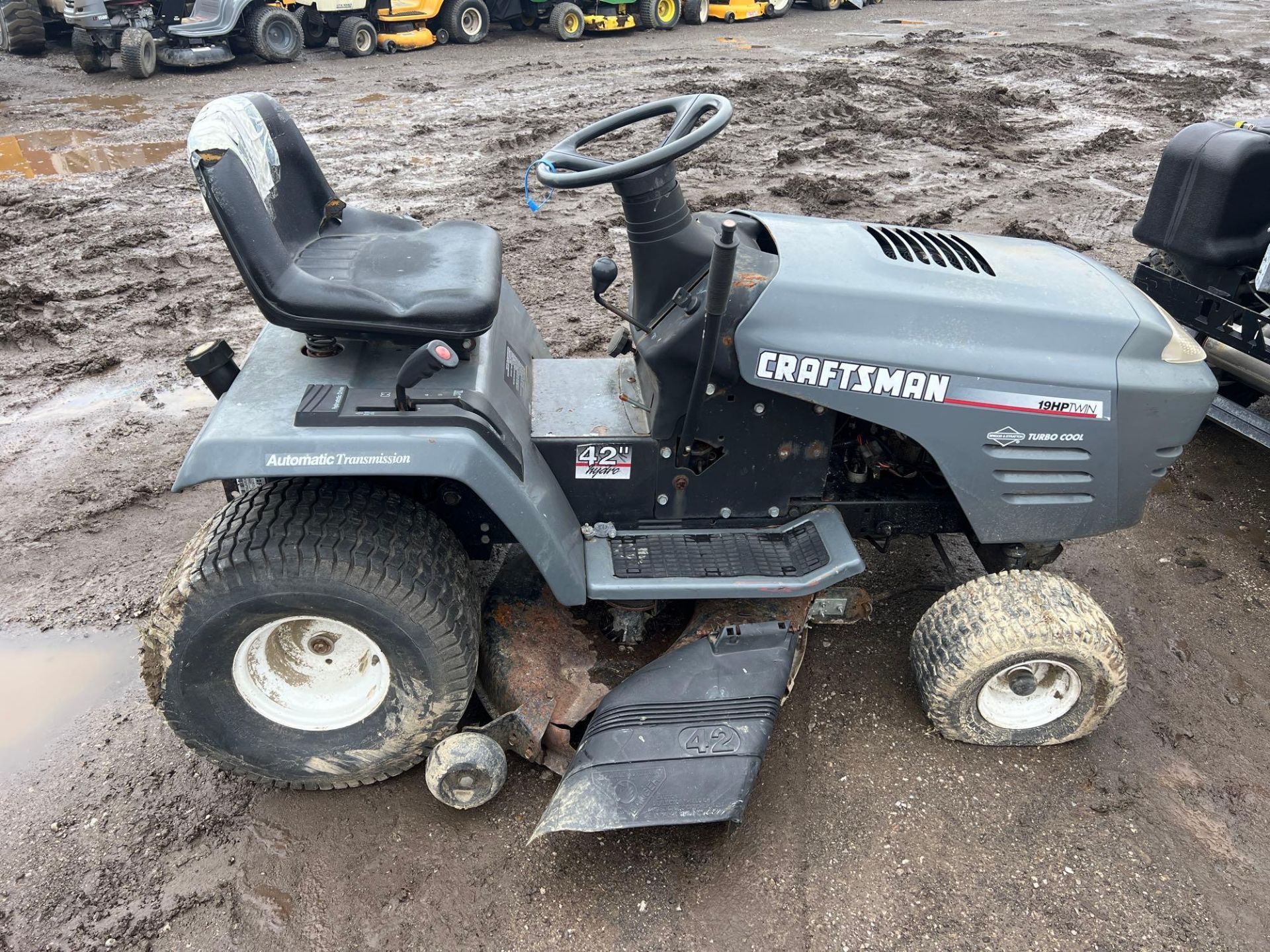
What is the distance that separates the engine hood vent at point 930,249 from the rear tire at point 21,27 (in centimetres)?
1489

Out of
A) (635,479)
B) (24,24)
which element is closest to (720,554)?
(635,479)

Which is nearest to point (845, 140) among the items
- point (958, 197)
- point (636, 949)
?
point (958, 197)

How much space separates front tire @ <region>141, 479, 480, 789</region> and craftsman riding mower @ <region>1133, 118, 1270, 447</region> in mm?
3226

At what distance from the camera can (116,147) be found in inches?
325

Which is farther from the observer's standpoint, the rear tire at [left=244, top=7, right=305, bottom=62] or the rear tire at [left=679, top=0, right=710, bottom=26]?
the rear tire at [left=679, top=0, right=710, bottom=26]

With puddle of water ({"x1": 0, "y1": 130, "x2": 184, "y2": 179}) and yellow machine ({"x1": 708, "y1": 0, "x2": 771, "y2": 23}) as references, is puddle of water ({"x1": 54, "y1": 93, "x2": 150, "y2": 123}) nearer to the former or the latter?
puddle of water ({"x1": 0, "y1": 130, "x2": 184, "y2": 179})

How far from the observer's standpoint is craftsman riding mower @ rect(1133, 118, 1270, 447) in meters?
3.51

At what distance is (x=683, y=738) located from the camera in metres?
2.29

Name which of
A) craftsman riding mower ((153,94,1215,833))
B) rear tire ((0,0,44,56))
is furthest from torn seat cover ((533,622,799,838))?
rear tire ((0,0,44,56))

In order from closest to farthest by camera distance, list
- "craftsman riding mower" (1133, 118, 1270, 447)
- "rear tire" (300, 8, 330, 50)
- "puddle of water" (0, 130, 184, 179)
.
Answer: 1. "craftsman riding mower" (1133, 118, 1270, 447)
2. "puddle of water" (0, 130, 184, 179)
3. "rear tire" (300, 8, 330, 50)

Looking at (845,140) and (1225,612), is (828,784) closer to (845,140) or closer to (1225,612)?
(1225,612)

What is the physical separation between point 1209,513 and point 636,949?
305cm

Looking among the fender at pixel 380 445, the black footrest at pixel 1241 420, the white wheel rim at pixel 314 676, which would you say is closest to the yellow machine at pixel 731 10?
the black footrest at pixel 1241 420

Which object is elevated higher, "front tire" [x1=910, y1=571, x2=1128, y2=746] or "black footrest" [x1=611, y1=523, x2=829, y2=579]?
"black footrest" [x1=611, y1=523, x2=829, y2=579]
